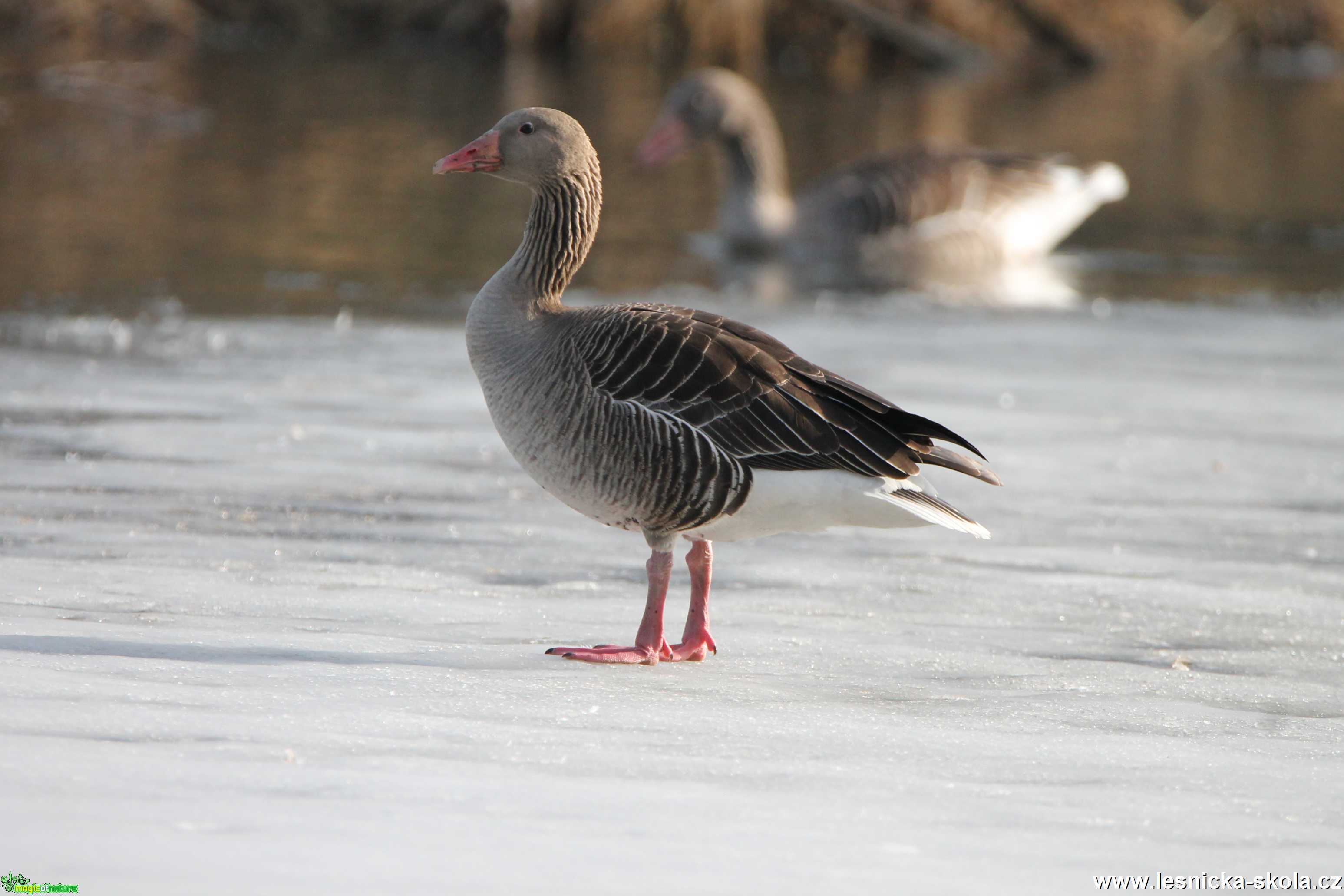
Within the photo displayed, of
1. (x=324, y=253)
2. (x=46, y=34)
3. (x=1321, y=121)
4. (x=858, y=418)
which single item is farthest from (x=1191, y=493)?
(x=46, y=34)

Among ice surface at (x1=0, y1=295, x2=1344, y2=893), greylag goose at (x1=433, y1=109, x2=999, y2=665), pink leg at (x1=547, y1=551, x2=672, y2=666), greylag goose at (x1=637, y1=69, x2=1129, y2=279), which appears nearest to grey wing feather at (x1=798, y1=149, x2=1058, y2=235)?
greylag goose at (x1=637, y1=69, x2=1129, y2=279)

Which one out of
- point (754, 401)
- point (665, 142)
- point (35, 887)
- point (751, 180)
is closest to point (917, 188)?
point (751, 180)

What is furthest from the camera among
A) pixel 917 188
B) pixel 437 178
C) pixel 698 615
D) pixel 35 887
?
pixel 437 178

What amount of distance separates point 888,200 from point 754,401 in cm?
1058

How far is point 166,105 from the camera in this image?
2245cm

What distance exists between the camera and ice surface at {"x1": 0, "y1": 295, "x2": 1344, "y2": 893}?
327 centimetres

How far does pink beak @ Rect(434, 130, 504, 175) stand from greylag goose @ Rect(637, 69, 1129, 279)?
990cm

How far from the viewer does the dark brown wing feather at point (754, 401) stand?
195 inches

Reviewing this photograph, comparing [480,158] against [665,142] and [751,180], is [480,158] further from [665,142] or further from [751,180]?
[665,142]

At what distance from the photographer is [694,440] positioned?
4949 mm

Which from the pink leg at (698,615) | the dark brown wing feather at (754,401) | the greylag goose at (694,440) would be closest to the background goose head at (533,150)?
the greylag goose at (694,440)

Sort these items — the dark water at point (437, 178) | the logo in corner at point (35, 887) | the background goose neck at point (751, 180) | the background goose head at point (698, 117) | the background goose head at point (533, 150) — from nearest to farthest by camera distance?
the logo in corner at point (35, 887) → the background goose head at point (533, 150) → the dark water at point (437, 178) → the background goose neck at point (751, 180) → the background goose head at point (698, 117)

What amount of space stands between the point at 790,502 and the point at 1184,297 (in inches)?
374

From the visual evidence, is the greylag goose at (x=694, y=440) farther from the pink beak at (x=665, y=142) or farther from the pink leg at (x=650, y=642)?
the pink beak at (x=665, y=142)
